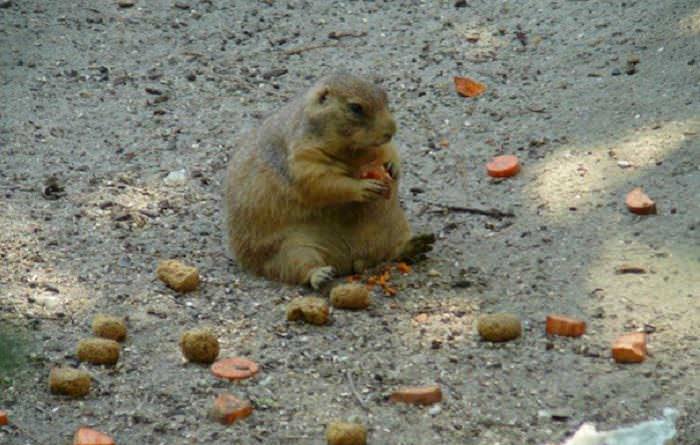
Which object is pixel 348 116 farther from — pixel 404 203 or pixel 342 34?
pixel 342 34

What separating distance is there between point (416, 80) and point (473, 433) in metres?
4.05

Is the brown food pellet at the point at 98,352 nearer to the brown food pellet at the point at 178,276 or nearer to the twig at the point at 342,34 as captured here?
the brown food pellet at the point at 178,276

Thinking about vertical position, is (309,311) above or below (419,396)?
below

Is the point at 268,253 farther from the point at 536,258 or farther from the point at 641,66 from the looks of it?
the point at 641,66

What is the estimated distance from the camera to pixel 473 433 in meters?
4.57

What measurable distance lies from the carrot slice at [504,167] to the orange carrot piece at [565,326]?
177 cm

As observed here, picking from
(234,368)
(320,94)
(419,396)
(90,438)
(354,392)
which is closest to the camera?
(90,438)

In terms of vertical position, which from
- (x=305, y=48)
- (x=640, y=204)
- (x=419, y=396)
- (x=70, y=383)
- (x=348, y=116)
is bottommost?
(x=305, y=48)

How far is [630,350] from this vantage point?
4.93 m

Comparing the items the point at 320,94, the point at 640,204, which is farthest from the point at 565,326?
the point at 320,94

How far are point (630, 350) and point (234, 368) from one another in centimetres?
149

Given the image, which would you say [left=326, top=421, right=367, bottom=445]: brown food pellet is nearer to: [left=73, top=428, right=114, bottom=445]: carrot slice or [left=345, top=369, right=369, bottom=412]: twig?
[left=345, top=369, right=369, bottom=412]: twig

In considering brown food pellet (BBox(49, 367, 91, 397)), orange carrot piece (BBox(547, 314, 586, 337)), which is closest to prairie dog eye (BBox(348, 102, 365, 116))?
orange carrot piece (BBox(547, 314, 586, 337))

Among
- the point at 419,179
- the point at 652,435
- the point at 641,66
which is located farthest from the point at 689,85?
the point at 652,435
